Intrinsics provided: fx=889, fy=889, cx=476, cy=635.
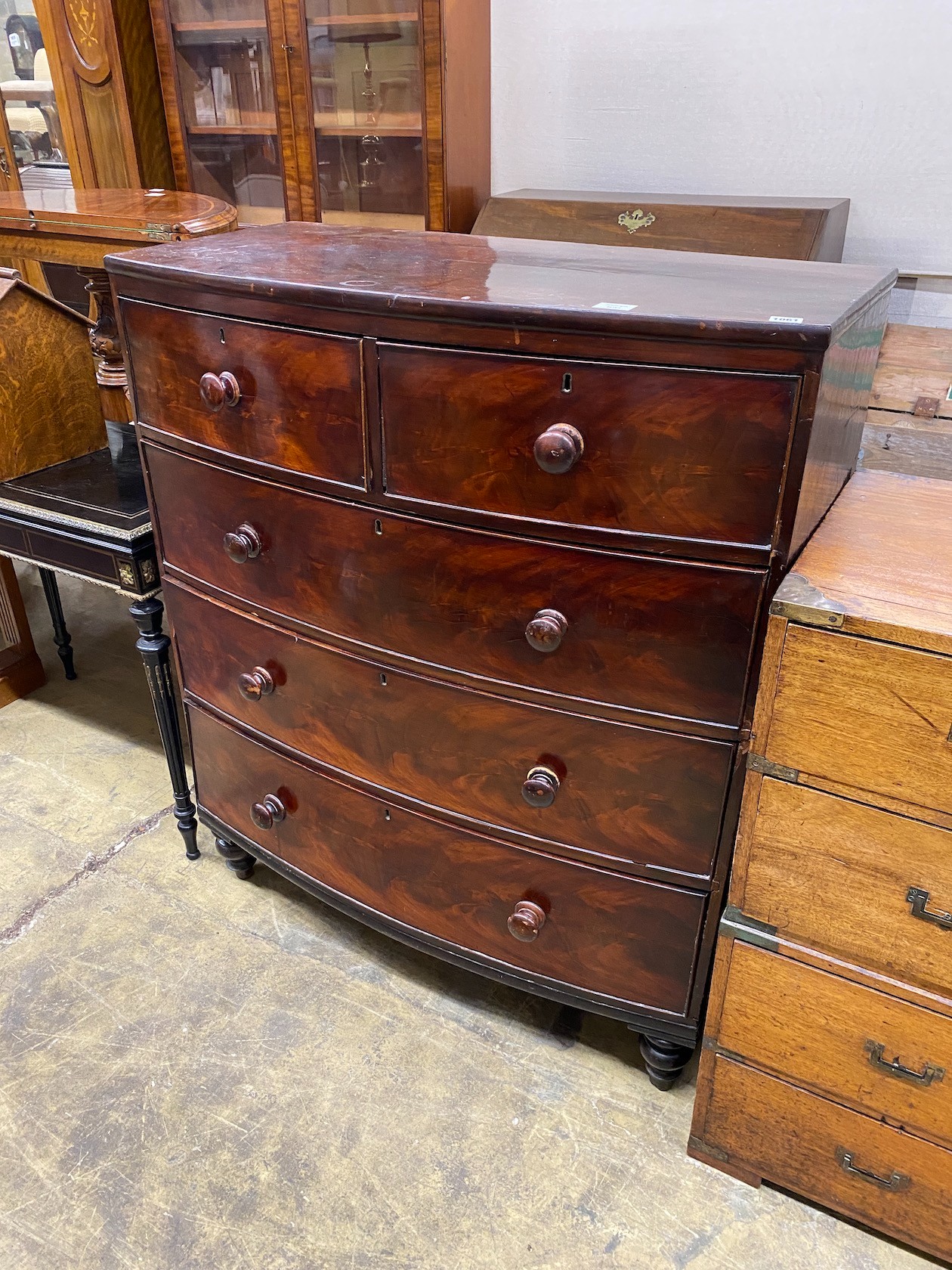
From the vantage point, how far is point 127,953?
1.71 meters

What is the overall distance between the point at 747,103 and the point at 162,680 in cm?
182

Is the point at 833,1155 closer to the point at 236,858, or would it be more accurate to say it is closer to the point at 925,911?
the point at 925,911

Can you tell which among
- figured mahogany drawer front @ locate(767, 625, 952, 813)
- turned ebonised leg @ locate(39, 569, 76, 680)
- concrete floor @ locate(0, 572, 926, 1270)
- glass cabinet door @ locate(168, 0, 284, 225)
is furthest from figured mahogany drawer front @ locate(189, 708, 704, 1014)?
glass cabinet door @ locate(168, 0, 284, 225)

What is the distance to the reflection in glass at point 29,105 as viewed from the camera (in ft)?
10.4

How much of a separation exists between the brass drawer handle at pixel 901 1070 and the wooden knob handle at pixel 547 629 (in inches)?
25.4

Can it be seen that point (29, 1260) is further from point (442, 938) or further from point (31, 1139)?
point (442, 938)

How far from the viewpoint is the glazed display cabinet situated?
2.22 metres

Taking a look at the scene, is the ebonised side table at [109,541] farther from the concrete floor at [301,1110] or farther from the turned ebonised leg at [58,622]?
the turned ebonised leg at [58,622]

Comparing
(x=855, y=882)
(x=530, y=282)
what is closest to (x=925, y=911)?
(x=855, y=882)

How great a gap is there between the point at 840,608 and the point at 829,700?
11 cm

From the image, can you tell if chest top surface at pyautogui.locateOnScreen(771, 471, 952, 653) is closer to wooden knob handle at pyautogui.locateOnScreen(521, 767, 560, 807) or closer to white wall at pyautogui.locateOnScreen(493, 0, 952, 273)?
wooden knob handle at pyautogui.locateOnScreen(521, 767, 560, 807)

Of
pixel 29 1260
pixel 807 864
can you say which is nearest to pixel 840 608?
pixel 807 864

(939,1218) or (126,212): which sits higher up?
(126,212)

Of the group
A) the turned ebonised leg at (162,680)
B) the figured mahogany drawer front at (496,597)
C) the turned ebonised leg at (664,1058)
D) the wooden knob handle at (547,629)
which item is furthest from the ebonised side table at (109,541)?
the turned ebonised leg at (664,1058)
